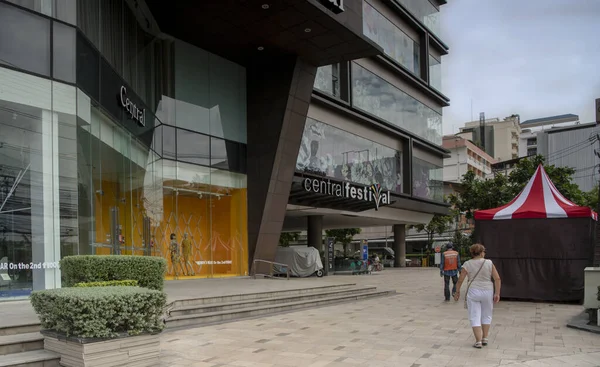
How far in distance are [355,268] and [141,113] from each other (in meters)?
18.1

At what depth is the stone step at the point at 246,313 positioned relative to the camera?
10228 mm

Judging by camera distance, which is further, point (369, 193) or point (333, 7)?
point (369, 193)

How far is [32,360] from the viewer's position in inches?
252

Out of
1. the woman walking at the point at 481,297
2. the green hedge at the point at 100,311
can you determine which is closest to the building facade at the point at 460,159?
the woman walking at the point at 481,297

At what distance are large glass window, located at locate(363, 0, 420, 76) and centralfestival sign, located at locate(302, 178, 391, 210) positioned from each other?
349 inches

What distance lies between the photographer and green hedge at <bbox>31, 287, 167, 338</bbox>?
19.9 feet

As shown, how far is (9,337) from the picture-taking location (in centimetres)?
702

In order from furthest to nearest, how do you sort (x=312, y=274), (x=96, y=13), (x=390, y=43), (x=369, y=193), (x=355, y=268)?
(x=390, y=43)
(x=355, y=268)
(x=369, y=193)
(x=312, y=274)
(x=96, y=13)

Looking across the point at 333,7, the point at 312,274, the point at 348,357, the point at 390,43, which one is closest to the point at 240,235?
the point at 312,274

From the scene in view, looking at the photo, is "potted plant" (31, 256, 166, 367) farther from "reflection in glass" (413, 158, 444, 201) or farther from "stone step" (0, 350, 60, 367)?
"reflection in glass" (413, 158, 444, 201)

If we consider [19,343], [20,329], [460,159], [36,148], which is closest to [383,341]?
[19,343]

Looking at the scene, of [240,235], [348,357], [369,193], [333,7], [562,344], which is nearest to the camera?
[348,357]

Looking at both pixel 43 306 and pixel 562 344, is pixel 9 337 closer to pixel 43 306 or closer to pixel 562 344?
pixel 43 306

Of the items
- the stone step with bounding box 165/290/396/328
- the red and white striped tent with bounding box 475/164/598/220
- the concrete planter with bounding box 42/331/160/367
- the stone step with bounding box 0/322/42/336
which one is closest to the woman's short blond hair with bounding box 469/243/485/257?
the concrete planter with bounding box 42/331/160/367
